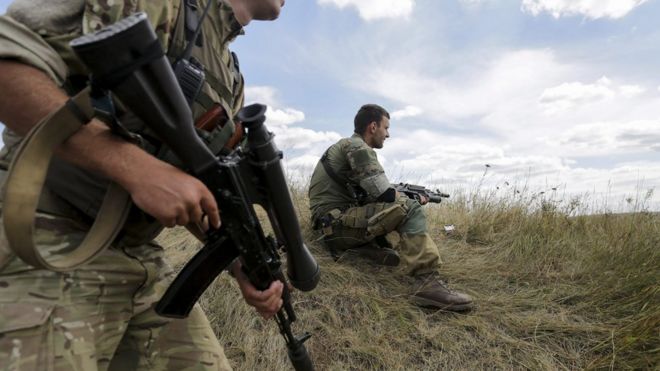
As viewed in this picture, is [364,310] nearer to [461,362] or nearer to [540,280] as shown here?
[461,362]

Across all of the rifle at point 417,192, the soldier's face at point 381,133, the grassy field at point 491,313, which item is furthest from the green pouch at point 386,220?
the soldier's face at point 381,133

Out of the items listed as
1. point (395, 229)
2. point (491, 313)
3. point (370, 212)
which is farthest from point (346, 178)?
point (491, 313)

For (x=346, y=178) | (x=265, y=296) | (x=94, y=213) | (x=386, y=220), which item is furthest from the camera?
(x=346, y=178)

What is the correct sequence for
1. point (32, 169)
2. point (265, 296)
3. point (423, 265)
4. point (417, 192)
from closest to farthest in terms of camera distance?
1. point (32, 169)
2. point (265, 296)
3. point (423, 265)
4. point (417, 192)

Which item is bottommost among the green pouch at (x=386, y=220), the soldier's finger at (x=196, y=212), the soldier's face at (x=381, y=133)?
the green pouch at (x=386, y=220)

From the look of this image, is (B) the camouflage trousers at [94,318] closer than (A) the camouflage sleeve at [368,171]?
Yes

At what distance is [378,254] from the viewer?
4156 millimetres

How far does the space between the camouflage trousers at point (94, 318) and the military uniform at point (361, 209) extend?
2.60 meters

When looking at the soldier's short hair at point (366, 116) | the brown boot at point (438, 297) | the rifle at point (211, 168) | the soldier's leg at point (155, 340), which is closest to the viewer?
the rifle at point (211, 168)

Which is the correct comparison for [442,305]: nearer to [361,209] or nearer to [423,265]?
[423,265]

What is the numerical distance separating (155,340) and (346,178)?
124 inches

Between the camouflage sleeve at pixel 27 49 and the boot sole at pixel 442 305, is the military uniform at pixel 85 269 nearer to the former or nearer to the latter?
the camouflage sleeve at pixel 27 49

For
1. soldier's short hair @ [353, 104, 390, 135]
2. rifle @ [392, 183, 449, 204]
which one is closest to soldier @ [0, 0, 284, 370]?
soldier's short hair @ [353, 104, 390, 135]

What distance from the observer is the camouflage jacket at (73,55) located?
99 cm
